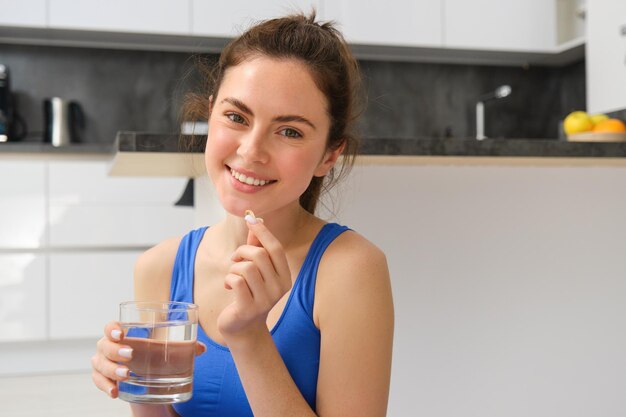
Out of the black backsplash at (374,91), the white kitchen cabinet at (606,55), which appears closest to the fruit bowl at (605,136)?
the white kitchen cabinet at (606,55)

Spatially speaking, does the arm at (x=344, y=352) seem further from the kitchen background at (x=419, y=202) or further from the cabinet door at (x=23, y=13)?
the cabinet door at (x=23, y=13)

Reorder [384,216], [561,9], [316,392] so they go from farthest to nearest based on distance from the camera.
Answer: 1. [561,9]
2. [384,216]
3. [316,392]

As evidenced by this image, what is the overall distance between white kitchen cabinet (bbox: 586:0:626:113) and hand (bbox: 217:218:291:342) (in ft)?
10.9

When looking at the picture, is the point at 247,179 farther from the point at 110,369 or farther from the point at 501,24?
the point at 501,24

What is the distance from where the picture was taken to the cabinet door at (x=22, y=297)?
12.2 feet

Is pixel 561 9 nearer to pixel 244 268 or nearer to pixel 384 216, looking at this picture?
pixel 384 216

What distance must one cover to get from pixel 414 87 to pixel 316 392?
160 inches

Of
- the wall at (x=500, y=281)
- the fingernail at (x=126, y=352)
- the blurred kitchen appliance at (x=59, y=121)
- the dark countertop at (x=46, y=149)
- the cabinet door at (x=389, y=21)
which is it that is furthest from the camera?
the cabinet door at (x=389, y=21)

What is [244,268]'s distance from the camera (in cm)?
92

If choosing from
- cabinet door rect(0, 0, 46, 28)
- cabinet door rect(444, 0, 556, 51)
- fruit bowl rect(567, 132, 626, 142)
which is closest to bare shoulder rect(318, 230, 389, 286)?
fruit bowl rect(567, 132, 626, 142)

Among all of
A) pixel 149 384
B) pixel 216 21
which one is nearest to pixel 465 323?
pixel 149 384

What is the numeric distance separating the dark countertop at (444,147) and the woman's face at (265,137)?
0.45 metres

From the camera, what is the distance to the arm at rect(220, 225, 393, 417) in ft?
3.31

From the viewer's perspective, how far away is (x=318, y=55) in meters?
1.14
